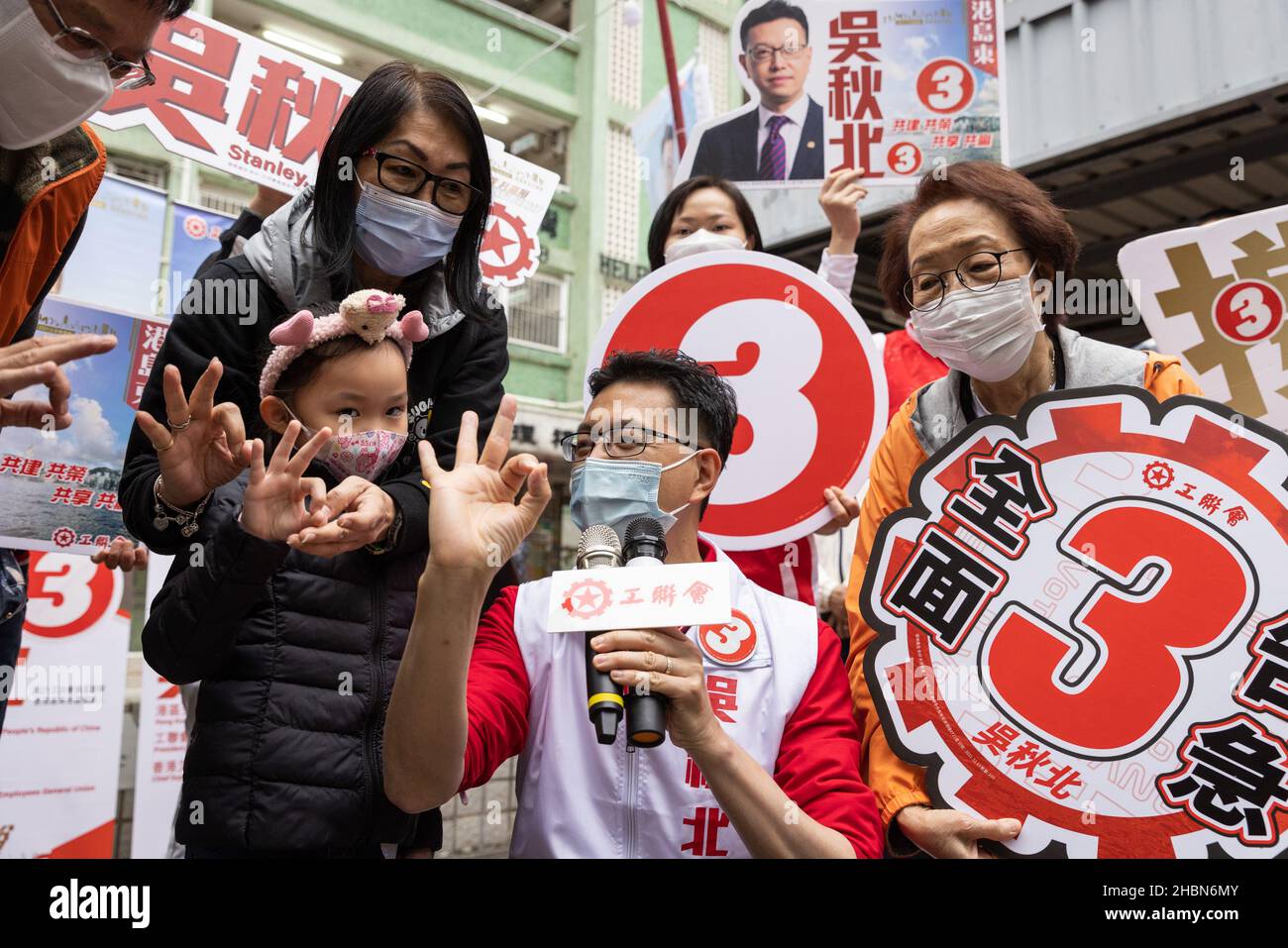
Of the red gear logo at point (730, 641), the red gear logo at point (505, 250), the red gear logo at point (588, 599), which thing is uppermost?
the red gear logo at point (505, 250)

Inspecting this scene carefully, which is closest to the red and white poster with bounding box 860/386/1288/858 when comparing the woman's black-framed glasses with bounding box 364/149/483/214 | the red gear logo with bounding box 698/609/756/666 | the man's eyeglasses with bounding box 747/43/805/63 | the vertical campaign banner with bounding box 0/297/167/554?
the red gear logo with bounding box 698/609/756/666

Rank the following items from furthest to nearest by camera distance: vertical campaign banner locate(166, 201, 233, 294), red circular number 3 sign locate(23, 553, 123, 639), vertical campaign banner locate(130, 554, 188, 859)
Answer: vertical campaign banner locate(166, 201, 233, 294), vertical campaign banner locate(130, 554, 188, 859), red circular number 3 sign locate(23, 553, 123, 639)

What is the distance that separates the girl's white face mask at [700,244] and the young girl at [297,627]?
52.3 inches

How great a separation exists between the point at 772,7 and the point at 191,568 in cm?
303

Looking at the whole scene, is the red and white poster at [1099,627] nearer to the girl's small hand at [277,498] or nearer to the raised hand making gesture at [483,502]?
the raised hand making gesture at [483,502]

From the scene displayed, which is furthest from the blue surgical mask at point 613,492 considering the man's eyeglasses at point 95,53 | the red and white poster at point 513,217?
the red and white poster at point 513,217

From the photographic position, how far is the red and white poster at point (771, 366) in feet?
8.63

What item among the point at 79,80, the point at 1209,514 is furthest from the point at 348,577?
the point at 1209,514

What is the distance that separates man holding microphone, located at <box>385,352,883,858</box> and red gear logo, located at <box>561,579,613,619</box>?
42mm

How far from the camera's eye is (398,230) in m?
2.17

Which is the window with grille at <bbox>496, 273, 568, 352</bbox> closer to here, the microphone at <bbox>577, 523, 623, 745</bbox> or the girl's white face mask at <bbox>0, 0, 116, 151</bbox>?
the girl's white face mask at <bbox>0, 0, 116, 151</bbox>

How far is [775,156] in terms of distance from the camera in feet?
11.6

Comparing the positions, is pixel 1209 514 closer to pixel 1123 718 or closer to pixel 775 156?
pixel 1123 718

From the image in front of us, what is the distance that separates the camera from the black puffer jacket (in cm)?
170
